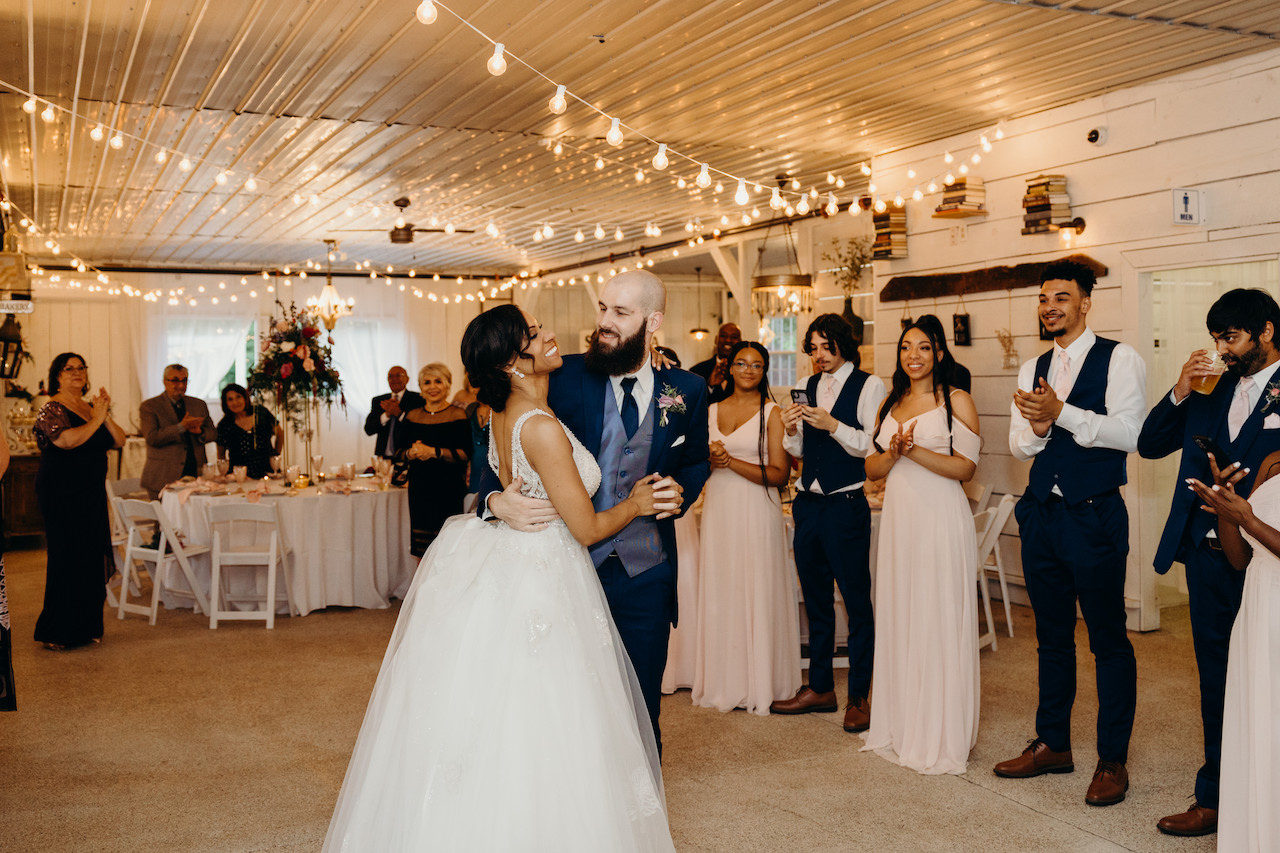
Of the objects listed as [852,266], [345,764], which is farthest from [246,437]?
[852,266]

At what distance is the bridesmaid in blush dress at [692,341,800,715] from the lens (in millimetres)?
4930

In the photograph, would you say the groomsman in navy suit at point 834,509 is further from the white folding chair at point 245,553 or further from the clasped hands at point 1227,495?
the white folding chair at point 245,553

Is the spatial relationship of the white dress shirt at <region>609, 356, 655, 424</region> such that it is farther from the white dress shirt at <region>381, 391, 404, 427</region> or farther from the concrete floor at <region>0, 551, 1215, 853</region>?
the white dress shirt at <region>381, 391, 404, 427</region>

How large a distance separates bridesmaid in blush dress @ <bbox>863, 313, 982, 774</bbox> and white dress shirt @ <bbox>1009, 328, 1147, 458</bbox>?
0.28 meters

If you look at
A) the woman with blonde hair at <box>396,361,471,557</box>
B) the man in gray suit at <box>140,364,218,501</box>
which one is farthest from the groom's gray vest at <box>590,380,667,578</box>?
the man in gray suit at <box>140,364,218,501</box>

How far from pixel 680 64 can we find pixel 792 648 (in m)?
3.04

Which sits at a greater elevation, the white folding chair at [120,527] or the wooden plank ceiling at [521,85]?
the wooden plank ceiling at [521,85]

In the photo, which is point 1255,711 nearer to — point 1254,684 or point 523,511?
point 1254,684

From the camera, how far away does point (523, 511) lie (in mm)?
2785

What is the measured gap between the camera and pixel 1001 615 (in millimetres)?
7047

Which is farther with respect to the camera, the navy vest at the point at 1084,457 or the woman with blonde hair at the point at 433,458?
the woman with blonde hair at the point at 433,458

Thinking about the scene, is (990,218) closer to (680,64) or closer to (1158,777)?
(680,64)

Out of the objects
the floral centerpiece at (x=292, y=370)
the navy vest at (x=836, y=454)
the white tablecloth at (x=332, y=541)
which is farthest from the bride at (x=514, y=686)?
the floral centerpiece at (x=292, y=370)

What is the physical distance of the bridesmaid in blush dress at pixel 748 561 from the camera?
16.2 feet
